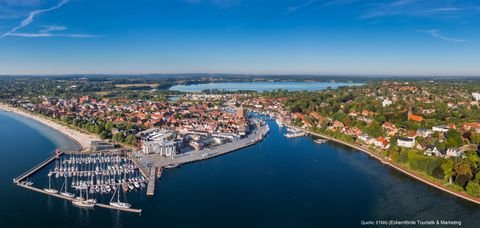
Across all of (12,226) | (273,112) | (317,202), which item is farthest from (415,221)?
(273,112)

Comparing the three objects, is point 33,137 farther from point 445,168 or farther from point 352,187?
point 445,168

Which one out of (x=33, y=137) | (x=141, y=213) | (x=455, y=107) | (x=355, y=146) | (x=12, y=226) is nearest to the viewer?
(x=12, y=226)

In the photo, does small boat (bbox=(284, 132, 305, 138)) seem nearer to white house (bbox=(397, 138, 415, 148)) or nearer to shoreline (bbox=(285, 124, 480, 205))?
shoreline (bbox=(285, 124, 480, 205))

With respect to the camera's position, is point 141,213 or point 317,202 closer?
point 141,213

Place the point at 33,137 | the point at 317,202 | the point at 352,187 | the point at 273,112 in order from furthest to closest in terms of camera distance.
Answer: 1. the point at 273,112
2. the point at 33,137
3. the point at 352,187
4. the point at 317,202

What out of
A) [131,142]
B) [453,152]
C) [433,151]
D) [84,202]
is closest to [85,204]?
[84,202]

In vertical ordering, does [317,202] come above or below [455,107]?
below

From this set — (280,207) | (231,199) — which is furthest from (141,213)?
(280,207)

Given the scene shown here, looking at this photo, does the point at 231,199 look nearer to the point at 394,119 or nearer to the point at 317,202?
Answer: the point at 317,202

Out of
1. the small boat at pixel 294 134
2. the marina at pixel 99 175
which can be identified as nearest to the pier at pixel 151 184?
the marina at pixel 99 175
